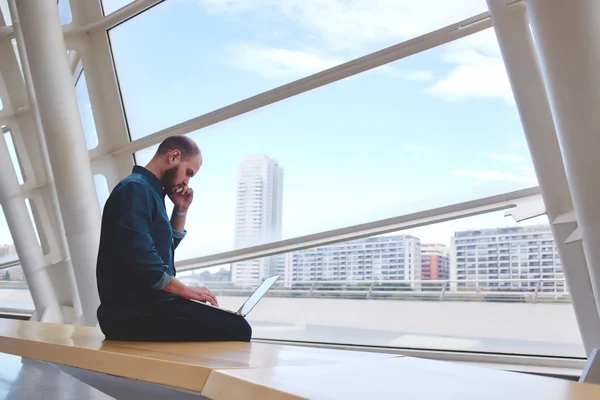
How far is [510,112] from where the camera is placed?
20.2 ft

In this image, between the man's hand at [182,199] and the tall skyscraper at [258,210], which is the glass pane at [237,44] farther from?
the man's hand at [182,199]

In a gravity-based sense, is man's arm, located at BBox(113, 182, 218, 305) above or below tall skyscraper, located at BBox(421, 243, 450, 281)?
above

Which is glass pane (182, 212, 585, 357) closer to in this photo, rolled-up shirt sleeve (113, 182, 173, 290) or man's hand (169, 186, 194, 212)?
man's hand (169, 186, 194, 212)

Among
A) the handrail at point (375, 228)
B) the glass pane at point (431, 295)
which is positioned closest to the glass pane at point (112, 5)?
the handrail at point (375, 228)

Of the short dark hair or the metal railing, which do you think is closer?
the short dark hair

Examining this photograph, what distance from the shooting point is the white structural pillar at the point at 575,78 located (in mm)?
2867

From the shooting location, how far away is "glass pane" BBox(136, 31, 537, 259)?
628 centimetres

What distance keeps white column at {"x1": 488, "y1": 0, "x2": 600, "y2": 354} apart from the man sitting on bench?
10.1 feet

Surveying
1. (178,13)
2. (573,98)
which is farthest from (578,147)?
(178,13)

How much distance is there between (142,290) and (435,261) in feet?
15.4

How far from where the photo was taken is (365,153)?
716 cm

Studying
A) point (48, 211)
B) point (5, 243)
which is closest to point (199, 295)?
point (48, 211)

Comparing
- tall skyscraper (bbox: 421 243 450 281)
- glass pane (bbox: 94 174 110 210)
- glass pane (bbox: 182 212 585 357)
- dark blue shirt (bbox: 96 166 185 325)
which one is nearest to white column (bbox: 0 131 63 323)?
glass pane (bbox: 94 174 110 210)

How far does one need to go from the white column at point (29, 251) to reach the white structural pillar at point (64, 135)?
147 centimetres
